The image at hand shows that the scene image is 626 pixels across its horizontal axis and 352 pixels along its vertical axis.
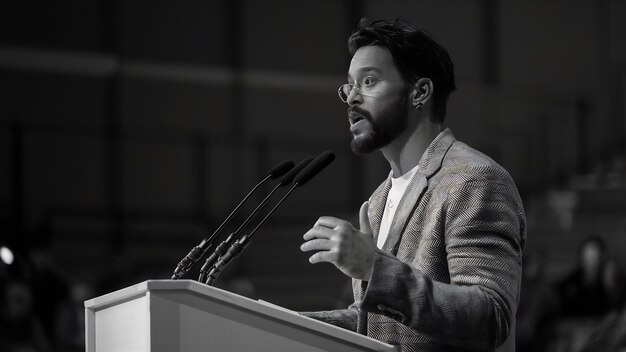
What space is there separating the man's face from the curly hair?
22 millimetres

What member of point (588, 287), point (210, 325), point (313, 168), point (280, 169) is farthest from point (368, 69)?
point (588, 287)

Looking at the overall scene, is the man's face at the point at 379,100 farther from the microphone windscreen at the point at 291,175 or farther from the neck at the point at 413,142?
the microphone windscreen at the point at 291,175

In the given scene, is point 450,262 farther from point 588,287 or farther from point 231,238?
point 588,287

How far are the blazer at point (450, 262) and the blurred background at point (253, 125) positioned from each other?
5.86 metres

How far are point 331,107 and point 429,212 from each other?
410 inches

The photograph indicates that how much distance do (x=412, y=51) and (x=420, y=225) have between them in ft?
1.32

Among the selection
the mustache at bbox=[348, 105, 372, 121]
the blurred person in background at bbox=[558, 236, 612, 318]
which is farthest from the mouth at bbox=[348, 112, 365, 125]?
the blurred person in background at bbox=[558, 236, 612, 318]

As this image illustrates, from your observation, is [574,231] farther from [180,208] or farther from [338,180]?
[180,208]

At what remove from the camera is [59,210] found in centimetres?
1028

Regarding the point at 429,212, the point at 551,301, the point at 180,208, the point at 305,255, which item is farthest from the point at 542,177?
the point at 429,212

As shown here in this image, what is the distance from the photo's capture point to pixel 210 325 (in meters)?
1.98

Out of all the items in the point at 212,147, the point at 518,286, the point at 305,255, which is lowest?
the point at 305,255

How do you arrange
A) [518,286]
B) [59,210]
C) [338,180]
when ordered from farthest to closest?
[338,180], [59,210], [518,286]

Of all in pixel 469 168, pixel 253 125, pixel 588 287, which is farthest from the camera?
pixel 253 125
